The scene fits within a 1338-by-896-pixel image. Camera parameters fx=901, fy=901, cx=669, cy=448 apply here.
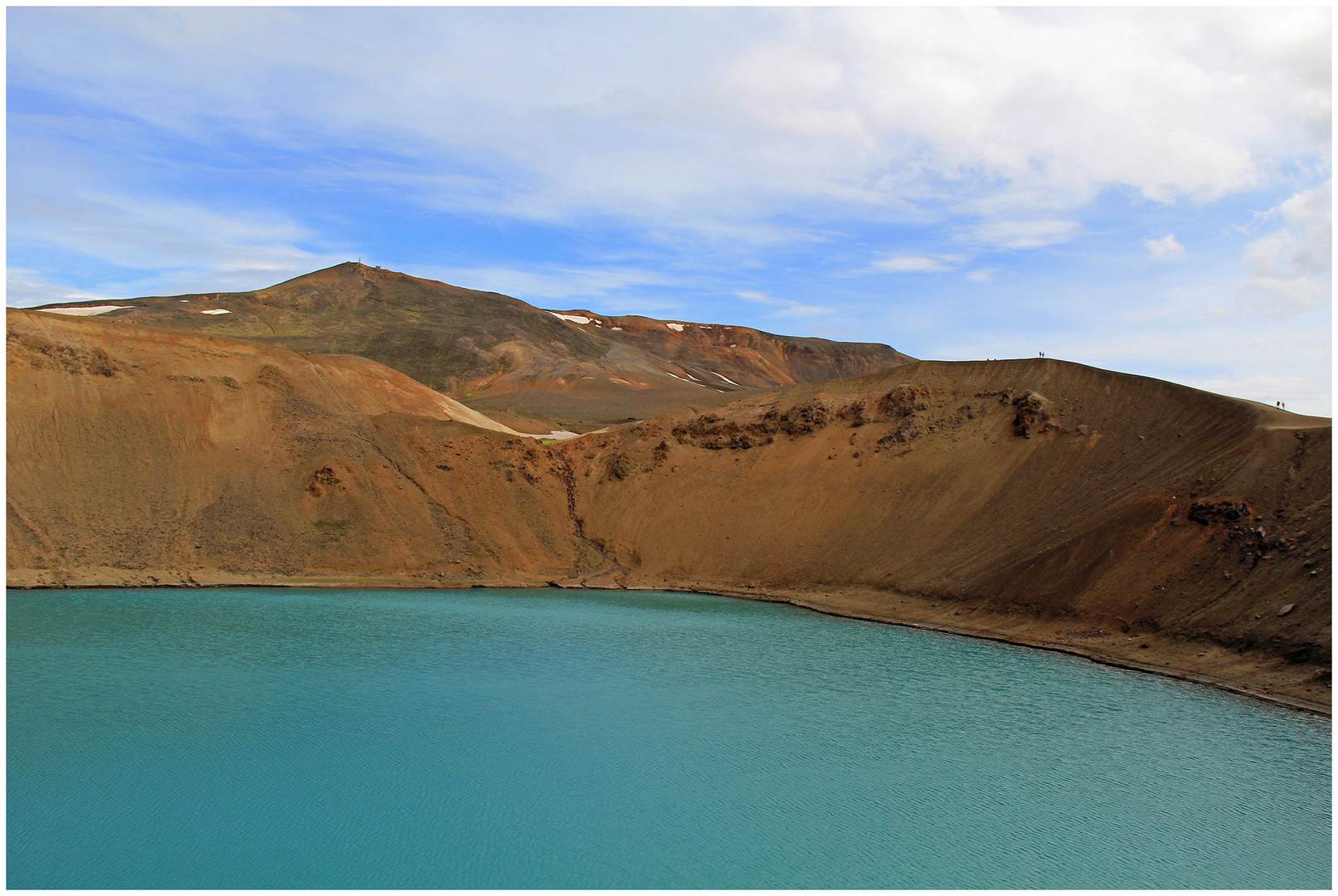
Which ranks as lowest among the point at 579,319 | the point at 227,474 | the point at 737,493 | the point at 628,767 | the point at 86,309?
the point at 628,767

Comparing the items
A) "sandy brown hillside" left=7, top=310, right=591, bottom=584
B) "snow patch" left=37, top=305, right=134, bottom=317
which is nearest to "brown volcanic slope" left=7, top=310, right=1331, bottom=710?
"sandy brown hillside" left=7, top=310, right=591, bottom=584

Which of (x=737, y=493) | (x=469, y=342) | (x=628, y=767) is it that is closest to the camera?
(x=628, y=767)

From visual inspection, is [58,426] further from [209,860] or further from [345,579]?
[209,860]

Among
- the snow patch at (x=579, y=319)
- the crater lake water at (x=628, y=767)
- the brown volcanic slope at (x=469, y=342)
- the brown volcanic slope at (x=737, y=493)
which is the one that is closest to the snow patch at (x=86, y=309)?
the brown volcanic slope at (x=469, y=342)

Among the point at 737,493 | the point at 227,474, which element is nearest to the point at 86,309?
the point at 227,474

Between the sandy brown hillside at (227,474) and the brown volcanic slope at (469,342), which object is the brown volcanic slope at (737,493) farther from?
the brown volcanic slope at (469,342)

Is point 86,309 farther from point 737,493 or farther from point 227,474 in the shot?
point 737,493
